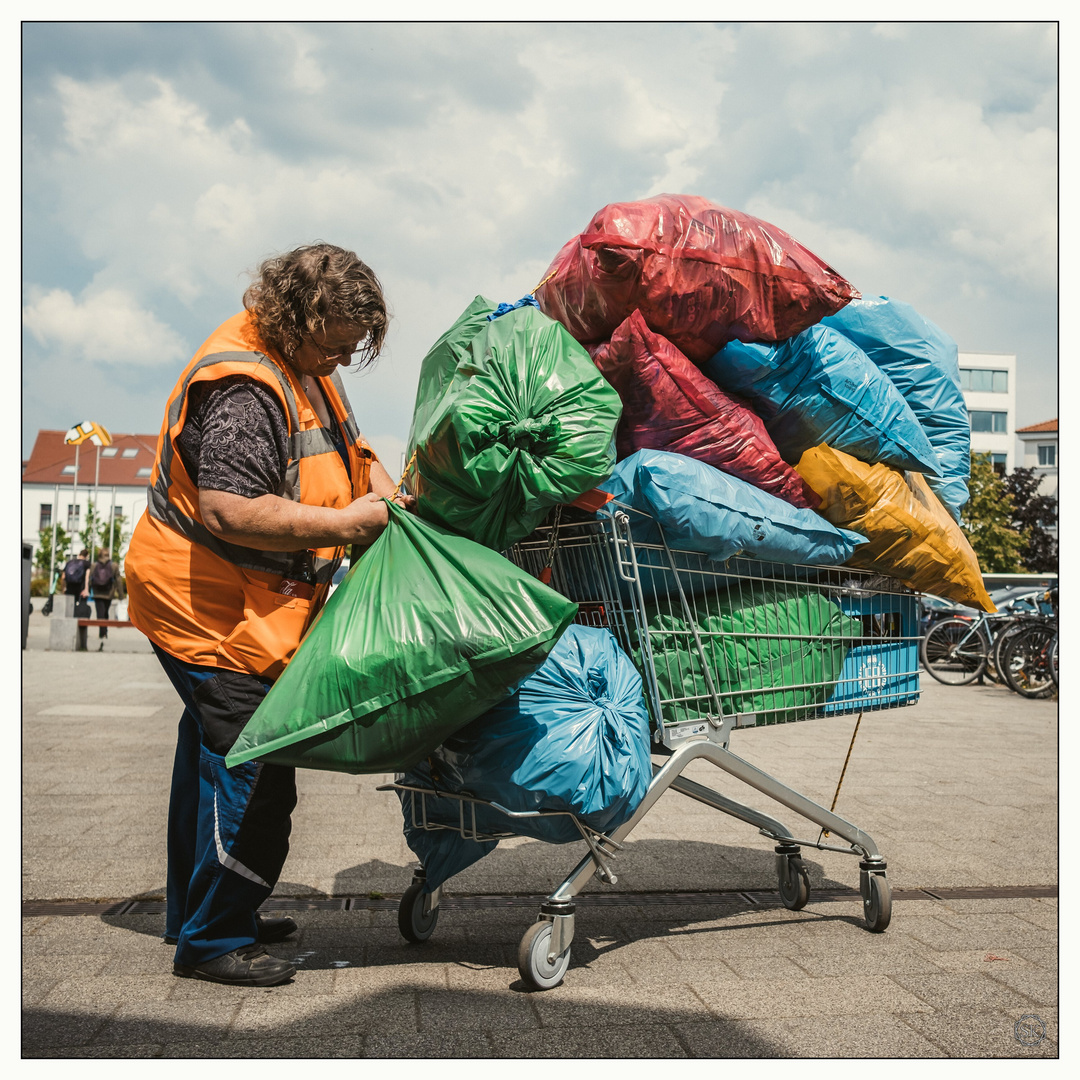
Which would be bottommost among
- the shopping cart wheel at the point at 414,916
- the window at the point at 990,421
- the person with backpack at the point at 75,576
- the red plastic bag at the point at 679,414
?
the shopping cart wheel at the point at 414,916

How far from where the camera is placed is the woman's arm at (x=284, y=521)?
8.47ft

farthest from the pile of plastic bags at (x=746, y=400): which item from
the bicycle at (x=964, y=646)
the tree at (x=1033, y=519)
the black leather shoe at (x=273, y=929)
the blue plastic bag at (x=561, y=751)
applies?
the tree at (x=1033, y=519)

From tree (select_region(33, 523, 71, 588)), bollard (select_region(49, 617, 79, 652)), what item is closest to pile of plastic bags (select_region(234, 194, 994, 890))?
bollard (select_region(49, 617, 79, 652))

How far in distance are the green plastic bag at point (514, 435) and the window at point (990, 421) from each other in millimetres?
82072

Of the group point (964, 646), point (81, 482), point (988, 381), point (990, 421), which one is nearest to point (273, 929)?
point (964, 646)

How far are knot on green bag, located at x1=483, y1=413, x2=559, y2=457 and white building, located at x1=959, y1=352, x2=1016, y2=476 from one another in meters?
82.1

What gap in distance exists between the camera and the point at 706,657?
313 cm

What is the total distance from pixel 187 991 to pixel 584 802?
1.17 m

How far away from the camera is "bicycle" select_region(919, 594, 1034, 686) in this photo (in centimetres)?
1252

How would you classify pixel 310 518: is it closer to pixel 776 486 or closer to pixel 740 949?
pixel 776 486

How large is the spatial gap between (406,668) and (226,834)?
814 mm

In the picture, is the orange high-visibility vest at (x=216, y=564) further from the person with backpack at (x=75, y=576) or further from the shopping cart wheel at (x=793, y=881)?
the person with backpack at (x=75, y=576)

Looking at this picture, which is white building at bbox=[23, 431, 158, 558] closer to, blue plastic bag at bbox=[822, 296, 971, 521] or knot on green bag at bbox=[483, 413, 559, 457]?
blue plastic bag at bbox=[822, 296, 971, 521]

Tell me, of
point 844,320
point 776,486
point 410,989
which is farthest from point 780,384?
point 410,989
